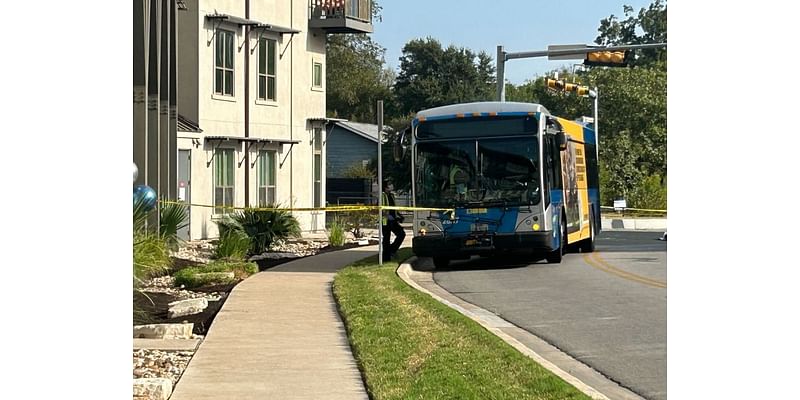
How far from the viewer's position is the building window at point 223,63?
32688mm

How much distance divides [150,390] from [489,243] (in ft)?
48.3

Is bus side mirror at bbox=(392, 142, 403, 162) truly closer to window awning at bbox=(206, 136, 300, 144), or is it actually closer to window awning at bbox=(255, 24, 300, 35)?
window awning at bbox=(206, 136, 300, 144)

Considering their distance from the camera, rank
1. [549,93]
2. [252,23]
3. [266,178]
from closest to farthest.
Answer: [252,23], [266,178], [549,93]

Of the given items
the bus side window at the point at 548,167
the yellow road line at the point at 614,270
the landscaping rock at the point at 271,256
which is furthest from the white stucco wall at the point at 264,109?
the yellow road line at the point at 614,270

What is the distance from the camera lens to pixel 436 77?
2751 inches

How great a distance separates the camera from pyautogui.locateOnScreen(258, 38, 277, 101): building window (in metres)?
34.9

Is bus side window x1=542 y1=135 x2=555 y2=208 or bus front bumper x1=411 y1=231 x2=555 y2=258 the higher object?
bus side window x1=542 y1=135 x2=555 y2=208

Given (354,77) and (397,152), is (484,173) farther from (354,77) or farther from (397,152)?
(354,77)

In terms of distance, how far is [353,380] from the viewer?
10.8m

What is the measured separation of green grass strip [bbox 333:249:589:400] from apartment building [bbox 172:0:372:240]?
45.5 ft

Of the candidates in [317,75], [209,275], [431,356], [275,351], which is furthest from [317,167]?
[431,356]

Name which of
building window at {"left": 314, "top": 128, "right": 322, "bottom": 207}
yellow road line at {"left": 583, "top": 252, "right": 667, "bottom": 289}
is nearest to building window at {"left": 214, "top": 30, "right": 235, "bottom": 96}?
building window at {"left": 314, "top": 128, "right": 322, "bottom": 207}
